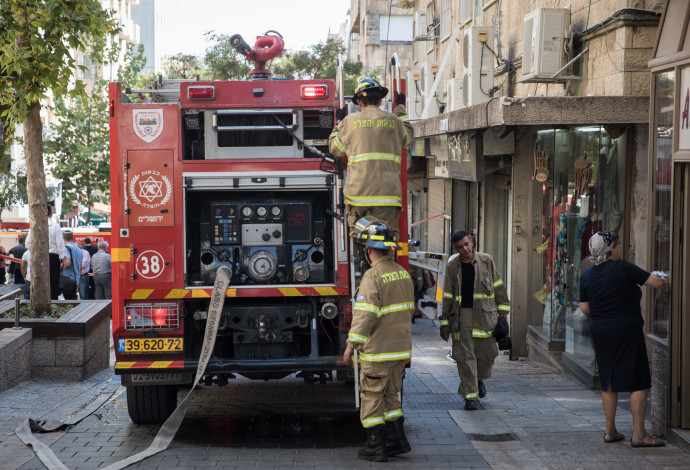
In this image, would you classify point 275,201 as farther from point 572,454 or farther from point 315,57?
point 315,57

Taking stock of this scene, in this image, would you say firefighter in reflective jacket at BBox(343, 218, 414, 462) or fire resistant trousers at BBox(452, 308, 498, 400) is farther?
fire resistant trousers at BBox(452, 308, 498, 400)

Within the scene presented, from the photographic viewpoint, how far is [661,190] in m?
6.49

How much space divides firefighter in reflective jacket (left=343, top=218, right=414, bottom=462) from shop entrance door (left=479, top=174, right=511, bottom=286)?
7.39m

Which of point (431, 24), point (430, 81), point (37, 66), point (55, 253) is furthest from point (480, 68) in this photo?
point (55, 253)

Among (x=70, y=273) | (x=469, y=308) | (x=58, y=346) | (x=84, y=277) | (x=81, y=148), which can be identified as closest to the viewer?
(x=469, y=308)

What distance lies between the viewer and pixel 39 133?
1006 cm

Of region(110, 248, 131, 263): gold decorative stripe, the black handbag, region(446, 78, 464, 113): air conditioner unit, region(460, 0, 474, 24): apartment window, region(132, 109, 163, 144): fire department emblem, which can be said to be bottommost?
the black handbag

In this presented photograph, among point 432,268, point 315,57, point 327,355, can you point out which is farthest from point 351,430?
point 315,57

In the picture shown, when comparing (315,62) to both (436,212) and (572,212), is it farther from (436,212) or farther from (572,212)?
(572,212)

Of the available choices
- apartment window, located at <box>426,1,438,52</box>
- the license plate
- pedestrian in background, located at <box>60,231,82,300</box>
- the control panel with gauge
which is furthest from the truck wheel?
apartment window, located at <box>426,1,438,52</box>

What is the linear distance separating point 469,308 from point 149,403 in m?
3.05

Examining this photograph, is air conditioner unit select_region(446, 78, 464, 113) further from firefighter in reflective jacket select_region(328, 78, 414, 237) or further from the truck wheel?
the truck wheel

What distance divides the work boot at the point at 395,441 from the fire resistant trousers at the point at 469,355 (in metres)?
1.70

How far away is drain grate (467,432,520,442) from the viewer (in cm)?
655
